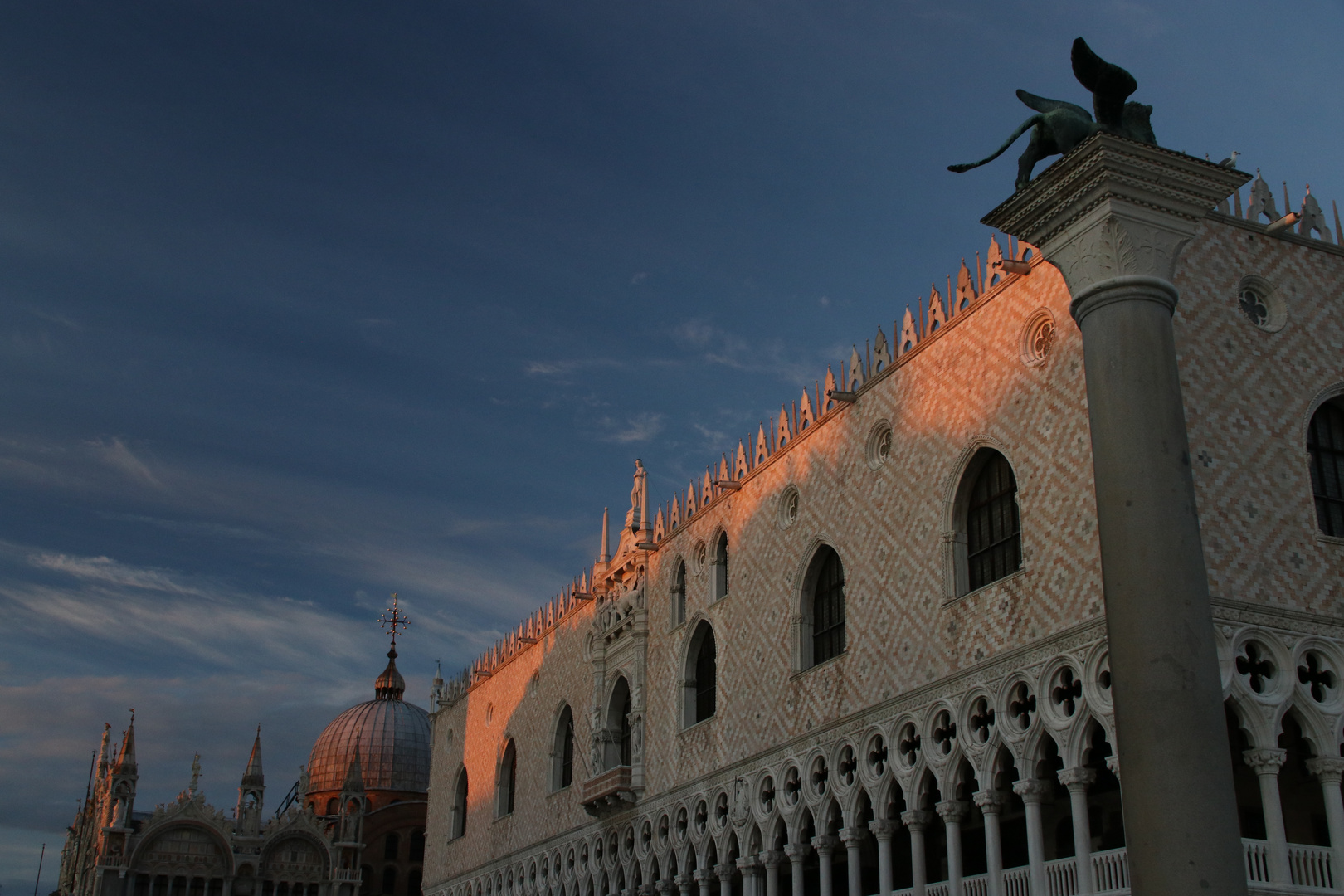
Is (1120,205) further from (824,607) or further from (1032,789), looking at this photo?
(824,607)

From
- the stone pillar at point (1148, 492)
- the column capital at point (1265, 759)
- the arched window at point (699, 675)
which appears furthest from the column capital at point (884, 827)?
the stone pillar at point (1148, 492)

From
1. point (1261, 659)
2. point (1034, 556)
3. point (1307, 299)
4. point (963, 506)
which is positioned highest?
point (1307, 299)

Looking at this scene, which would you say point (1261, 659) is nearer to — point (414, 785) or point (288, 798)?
point (414, 785)

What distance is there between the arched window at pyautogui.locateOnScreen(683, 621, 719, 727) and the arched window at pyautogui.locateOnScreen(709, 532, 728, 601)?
732 mm

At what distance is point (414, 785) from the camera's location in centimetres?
5609

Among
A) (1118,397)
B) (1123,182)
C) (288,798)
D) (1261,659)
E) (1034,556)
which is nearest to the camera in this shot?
(1118,397)

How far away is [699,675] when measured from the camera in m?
25.2

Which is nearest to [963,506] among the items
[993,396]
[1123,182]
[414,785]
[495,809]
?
[993,396]

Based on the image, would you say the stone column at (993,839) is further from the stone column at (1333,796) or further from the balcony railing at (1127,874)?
the stone column at (1333,796)

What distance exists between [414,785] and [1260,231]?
46354 millimetres

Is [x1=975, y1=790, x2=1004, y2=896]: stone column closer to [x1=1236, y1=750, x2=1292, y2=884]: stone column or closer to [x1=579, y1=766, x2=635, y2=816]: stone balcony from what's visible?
[x1=1236, y1=750, x2=1292, y2=884]: stone column

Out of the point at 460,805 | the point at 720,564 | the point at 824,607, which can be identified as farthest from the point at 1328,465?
the point at 460,805

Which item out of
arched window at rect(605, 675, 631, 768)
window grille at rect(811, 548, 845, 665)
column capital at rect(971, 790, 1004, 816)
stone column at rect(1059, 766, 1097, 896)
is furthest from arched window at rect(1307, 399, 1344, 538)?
arched window at rect(605, 675, 631, 768)

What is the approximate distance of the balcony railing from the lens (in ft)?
43.3
